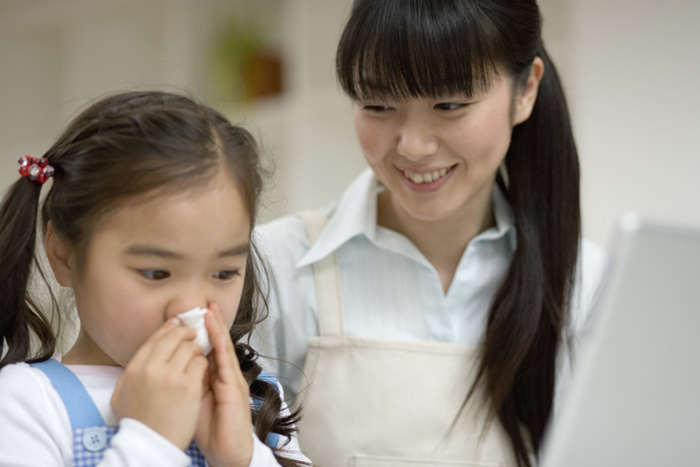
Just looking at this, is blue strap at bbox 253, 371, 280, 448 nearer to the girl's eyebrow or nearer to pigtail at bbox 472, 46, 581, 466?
the girl's eyebrow

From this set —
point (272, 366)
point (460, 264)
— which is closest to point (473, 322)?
point (460, 264)

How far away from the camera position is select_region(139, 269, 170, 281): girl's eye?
794 mm

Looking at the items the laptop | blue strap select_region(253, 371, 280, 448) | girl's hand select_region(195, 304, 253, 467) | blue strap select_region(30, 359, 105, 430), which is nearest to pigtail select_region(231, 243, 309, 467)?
blue strap select_region(253, 371, 280, 448)

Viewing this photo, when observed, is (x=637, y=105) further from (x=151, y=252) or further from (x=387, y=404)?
(x=151, y=252)

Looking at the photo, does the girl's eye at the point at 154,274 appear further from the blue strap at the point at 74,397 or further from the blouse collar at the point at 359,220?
the blouse collar at the point at 359,220

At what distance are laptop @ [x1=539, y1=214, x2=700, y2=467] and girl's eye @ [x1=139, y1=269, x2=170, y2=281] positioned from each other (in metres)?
0.46

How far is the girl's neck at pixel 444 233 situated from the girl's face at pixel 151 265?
61 cm

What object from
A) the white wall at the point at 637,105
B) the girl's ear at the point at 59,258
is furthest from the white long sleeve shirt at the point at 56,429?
the white wall at the point at 637,105

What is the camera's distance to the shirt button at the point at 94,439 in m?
0.78

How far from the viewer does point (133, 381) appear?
76 centimetres

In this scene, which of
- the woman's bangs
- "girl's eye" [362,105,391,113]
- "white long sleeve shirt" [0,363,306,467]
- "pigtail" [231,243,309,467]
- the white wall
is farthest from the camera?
the white wall

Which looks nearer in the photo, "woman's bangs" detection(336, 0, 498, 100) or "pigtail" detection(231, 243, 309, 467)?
"pigtail" detection(231, 243, 309, 467)

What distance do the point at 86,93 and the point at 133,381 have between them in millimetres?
2752

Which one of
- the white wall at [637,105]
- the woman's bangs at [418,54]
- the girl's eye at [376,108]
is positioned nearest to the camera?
the woman's bangs at [418,54]
